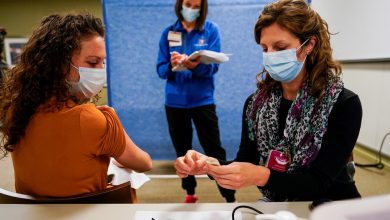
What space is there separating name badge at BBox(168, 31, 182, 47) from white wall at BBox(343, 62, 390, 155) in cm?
195

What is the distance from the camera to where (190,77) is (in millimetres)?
2176

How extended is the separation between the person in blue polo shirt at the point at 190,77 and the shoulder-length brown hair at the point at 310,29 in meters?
1.03

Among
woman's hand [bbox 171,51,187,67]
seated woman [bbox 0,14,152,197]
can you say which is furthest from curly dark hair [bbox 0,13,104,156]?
woman's hand [bbox 171,51,187,67]

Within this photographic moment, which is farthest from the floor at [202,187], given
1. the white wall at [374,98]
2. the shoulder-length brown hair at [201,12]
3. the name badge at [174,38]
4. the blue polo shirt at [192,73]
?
the shoulder-length brown hair at [201,12]

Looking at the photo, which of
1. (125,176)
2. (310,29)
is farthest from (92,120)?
(310,29)

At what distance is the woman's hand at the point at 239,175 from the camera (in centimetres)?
88

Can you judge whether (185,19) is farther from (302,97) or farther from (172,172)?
(172,172)

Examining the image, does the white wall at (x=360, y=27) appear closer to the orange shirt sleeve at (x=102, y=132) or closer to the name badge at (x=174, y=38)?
the name badge at (x=174, y=38)

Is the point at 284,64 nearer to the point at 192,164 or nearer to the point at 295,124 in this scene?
the point at 295,124

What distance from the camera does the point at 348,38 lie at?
3.45m

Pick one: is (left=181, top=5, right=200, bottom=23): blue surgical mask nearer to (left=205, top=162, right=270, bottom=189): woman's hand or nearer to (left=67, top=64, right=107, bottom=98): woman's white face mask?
(left=67, top=64, right=107, bottom=98): woman's white face mask

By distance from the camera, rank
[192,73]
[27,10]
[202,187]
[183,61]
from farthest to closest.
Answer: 1. [27,10]
2. [202,187]
3. [192,73]
4. [183,61]

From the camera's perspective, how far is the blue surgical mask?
6.81 feet

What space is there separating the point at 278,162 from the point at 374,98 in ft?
7.87
